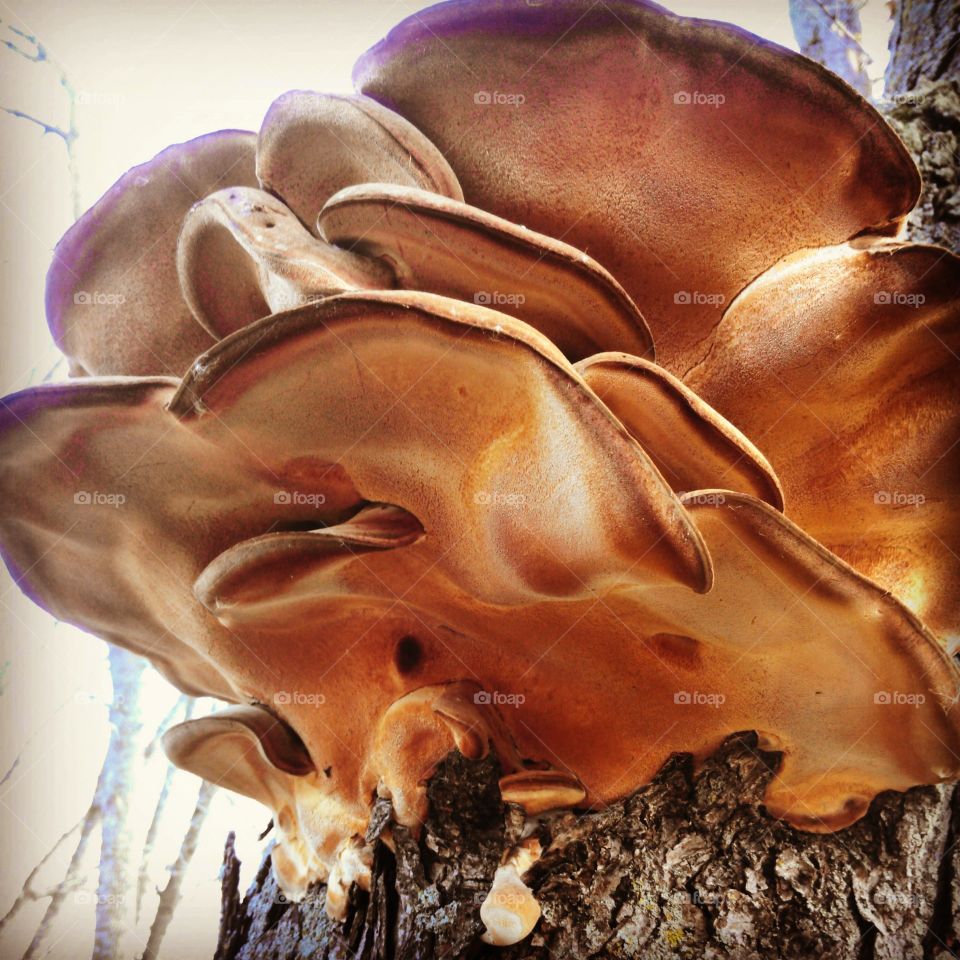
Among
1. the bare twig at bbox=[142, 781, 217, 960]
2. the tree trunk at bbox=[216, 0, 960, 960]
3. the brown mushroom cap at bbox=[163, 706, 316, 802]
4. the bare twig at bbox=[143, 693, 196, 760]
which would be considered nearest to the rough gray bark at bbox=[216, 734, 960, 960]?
the tree trunk at bbox=[216, 0, 960, 960]

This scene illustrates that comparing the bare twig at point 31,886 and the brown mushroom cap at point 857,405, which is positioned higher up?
the brown mushroom cap at point 857,405

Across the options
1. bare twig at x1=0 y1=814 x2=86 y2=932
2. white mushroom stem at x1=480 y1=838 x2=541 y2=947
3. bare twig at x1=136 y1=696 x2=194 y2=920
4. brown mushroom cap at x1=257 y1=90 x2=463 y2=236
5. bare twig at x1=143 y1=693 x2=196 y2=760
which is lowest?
bare twig at x1=136 y1=696 x2=194 y2=920

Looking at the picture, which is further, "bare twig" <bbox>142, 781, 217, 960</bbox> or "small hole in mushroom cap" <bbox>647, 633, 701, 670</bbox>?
"bare twig" <bbox>142, 781, 217, 960</bbox>

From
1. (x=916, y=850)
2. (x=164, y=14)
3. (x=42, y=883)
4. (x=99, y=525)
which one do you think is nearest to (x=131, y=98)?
(x=164, y=14)

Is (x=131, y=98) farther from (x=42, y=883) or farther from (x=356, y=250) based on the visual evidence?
(x=42, y=883)

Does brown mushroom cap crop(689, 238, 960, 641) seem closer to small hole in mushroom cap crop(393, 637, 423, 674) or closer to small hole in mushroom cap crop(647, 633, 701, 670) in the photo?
small hole in mushroom cap crop(647, 633, 701, 670)

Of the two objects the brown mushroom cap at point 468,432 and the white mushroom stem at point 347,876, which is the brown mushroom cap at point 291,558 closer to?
the brown mushroom cap at point 468,432

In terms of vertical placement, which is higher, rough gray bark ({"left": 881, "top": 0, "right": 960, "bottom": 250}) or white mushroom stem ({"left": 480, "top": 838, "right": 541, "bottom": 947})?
rough gray bark ({"left": 881, "top": 0, "right": 960, "bottom": 250})

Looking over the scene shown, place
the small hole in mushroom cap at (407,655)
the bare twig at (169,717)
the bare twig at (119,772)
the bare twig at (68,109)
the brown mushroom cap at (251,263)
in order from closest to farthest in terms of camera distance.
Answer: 1. the brown mushroom cap at (251,263)
2. the small hole in mushroom cap at (407,655)
3. the bare twig at (68,109)
4. the bare twig at (119,772)
5. the bare twig at (169,717)

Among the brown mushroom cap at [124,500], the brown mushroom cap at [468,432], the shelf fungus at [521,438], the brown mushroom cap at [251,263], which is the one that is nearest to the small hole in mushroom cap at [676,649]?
the shelf fungus at [521,438]
